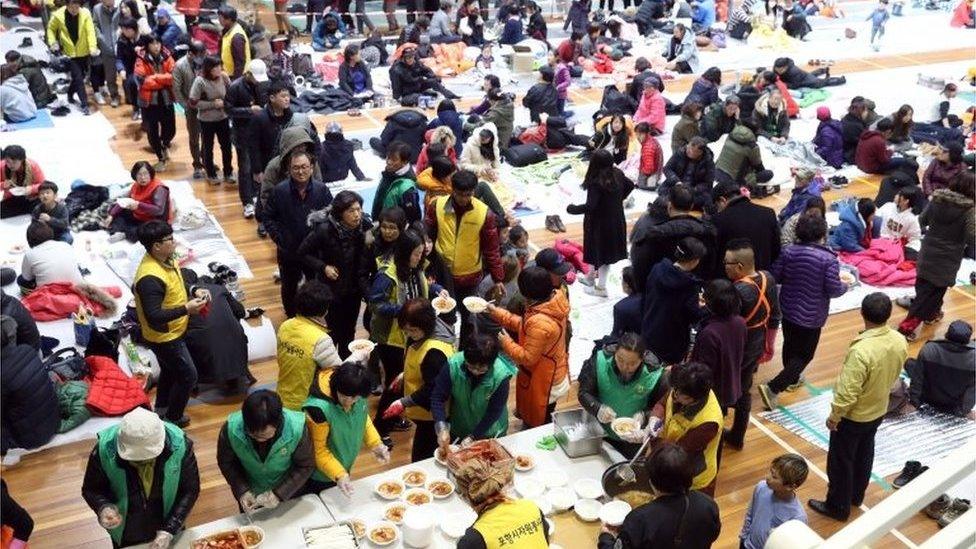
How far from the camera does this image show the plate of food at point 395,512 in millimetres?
4441

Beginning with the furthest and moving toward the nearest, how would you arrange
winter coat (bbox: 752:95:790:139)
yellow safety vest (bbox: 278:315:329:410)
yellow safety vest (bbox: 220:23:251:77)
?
winter coat (bbox: 752:95:790:139), yellow safety vest (bbox: 220:23:251:77), yellow safety vest (bbox: 278:315:329:410)

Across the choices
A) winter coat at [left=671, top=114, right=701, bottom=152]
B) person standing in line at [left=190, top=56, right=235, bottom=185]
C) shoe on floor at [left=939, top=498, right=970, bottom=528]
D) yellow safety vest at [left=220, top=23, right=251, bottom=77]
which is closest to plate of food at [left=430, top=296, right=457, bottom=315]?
shoe on floor at [left=939, top=498, right=970, bottom=528]

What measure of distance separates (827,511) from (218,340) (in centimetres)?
379

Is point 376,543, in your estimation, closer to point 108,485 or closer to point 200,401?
point 108,485

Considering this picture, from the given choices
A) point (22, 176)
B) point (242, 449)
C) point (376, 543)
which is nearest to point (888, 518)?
point (376, 543)

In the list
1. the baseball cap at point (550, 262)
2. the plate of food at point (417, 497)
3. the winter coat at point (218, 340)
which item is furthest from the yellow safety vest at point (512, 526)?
the winter coat at point (218, 340)

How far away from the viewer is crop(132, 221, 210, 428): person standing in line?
5672 millimetres

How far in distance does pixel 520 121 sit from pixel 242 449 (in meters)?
8.79

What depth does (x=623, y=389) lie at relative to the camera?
5.02 m

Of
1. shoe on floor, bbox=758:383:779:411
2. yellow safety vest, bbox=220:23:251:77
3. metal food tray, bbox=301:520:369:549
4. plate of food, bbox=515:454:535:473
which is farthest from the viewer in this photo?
yellow safety vest, bbox=220:23:251:77

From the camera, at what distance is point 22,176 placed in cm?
891

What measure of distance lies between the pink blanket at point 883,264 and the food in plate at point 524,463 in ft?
16.0

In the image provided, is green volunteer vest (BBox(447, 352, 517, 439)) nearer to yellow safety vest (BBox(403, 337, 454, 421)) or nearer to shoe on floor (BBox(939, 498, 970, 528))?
yellow safety vest (BBox(403, 337, 454, 421))

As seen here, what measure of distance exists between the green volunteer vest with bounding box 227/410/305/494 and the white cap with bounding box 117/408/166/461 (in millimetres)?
338
